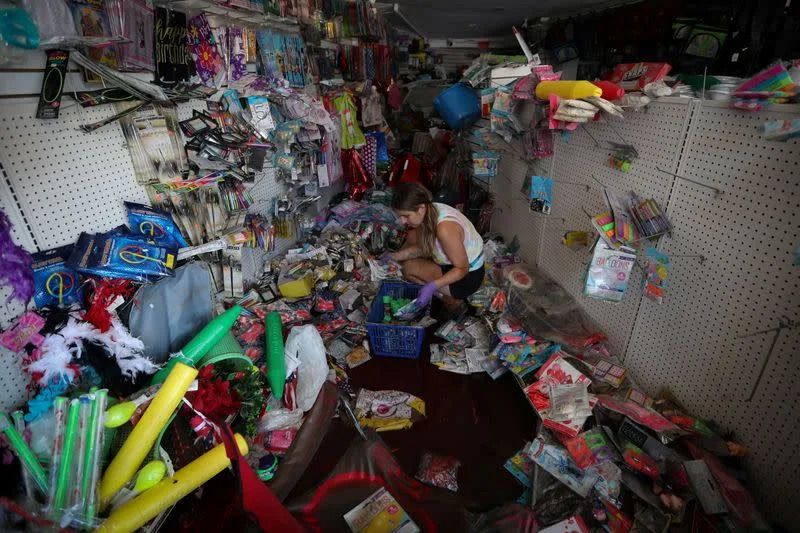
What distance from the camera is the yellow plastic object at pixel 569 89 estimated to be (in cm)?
199

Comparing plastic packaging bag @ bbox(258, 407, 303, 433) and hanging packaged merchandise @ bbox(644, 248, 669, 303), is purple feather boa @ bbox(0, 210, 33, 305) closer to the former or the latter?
plastic packaging bag @ bbox(258, 407, 303, 433)

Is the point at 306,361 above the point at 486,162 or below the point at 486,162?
below

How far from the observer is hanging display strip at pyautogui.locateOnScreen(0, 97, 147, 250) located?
139cm

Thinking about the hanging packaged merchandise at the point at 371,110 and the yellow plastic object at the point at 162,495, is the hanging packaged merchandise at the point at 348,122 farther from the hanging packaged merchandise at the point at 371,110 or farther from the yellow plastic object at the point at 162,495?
the yellow plastic object at the point at 162,495

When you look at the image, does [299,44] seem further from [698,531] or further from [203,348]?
[698,531]

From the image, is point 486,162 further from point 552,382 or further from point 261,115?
point 552,382

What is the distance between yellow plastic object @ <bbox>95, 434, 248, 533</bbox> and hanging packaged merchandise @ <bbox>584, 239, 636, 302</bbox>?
1.76 metres

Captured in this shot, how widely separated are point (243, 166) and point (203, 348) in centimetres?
119

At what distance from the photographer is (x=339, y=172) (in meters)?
4.24

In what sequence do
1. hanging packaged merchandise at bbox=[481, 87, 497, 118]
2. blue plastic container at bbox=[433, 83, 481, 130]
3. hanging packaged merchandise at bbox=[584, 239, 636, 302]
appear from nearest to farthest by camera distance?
hanging packaged merchandise at bbox=[584, 239, 636, 302], hanging packaged merchandise at bbox=[481, 87, 497, 118], blue plastic container at bbox=[433, 83, 481, 130]

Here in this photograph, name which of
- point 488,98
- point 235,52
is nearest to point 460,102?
point 488,98

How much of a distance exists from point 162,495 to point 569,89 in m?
2.48

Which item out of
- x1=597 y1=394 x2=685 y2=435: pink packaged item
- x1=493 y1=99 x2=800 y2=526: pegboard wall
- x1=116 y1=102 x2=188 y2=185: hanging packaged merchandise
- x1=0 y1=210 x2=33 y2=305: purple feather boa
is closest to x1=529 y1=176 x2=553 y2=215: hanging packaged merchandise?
x1=493 y1=99 x2=800 y2=526: pegboard wall

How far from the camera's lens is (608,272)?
1.96 metres
